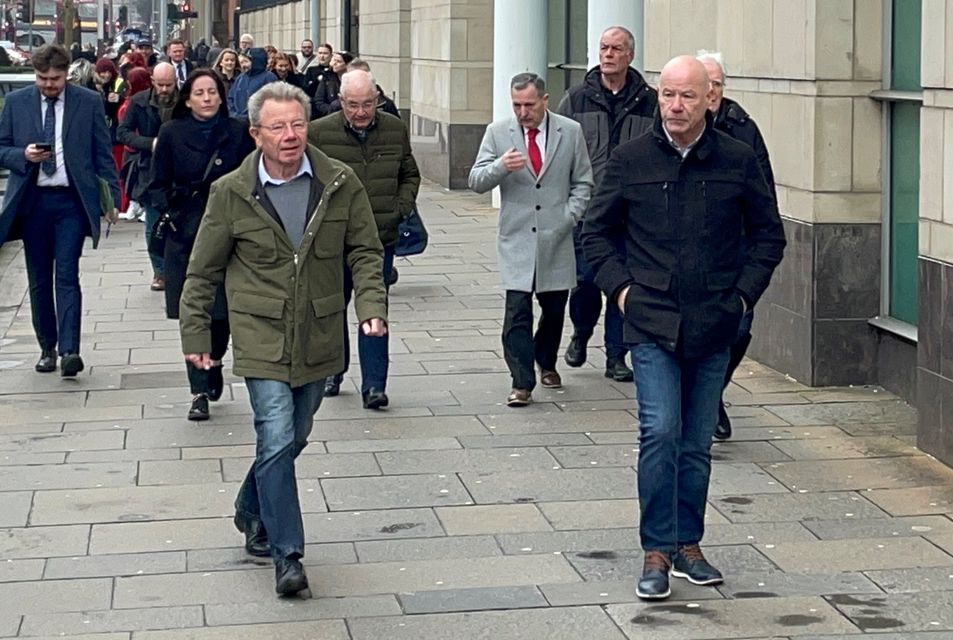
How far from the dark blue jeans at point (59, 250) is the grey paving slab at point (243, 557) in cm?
396

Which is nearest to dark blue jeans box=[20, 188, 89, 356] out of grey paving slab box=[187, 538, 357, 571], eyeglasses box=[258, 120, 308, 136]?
grey paving slab box=[187, 538, 357, 571]

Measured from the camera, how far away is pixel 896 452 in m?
8.41

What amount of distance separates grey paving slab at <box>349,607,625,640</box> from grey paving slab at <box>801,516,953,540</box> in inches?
53.3

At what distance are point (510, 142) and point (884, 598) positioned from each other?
3.99 meters

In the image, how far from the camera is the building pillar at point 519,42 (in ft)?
62.8

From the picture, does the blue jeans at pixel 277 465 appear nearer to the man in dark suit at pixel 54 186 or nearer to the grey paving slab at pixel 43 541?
the grey paving slab at pixel 43 541

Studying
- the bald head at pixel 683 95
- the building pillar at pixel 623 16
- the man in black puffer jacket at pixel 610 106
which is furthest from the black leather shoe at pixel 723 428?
the building pillar at pixel 623 16

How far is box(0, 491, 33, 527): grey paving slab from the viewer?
24.1ft

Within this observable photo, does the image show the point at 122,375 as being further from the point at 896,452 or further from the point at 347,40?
the point at 347,40

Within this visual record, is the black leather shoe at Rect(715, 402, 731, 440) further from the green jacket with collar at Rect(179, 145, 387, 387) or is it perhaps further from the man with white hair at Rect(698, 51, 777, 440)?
the green jacket with collar at Rect(179, 145, 387, 387)

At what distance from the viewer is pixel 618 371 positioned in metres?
10.3

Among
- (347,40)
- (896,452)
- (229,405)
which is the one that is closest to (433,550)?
(896,452)

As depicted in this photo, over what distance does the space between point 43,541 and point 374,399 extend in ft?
8.97

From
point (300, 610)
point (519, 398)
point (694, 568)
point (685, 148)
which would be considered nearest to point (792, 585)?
point (694, 568)
